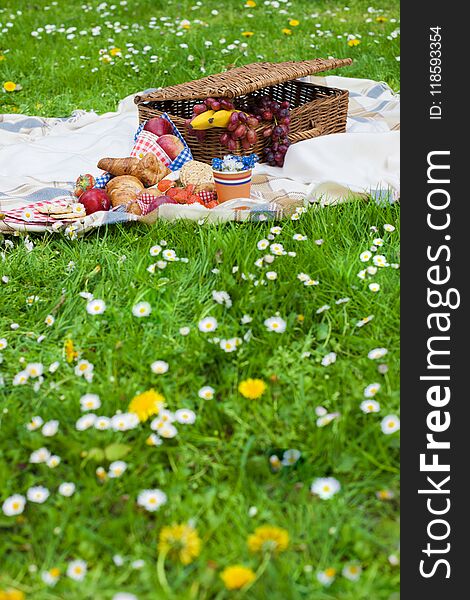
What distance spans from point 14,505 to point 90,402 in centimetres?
32

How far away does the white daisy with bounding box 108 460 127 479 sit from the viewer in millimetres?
1717

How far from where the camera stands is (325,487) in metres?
1.69

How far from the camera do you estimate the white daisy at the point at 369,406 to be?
Result: 1829mm

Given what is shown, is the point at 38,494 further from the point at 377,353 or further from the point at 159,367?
the point at 377,353

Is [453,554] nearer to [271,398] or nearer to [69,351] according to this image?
[271,398]

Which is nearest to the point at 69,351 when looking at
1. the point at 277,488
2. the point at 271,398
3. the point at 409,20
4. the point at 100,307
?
the point at 100,307

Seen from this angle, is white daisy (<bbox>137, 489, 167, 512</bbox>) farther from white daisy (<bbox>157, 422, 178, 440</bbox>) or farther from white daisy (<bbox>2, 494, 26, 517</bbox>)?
white daisy (<bbox>2, 494, 26, 517</bbox>)

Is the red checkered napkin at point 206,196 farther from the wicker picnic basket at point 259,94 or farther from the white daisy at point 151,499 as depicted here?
the white daisy at point 151,499

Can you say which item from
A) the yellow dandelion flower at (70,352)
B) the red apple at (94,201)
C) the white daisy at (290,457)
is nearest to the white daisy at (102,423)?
the yellow dandelion flower at (70,352)

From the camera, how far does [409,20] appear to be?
2.87 metres

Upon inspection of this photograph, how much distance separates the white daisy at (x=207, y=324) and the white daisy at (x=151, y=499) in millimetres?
572

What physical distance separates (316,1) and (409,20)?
430 cm

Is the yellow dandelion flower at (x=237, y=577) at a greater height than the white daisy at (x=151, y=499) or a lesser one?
greater

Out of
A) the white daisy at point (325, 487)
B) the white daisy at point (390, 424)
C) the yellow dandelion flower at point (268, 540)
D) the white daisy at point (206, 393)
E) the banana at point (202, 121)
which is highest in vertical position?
the banana at point (202, 121)
